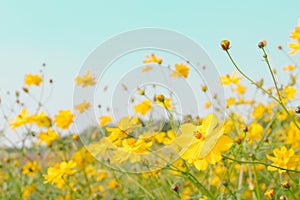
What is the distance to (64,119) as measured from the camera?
2225 mm

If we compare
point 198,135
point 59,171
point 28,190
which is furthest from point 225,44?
point 28,190

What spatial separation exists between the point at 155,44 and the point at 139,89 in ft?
0.80

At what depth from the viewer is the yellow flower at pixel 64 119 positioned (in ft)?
7.29

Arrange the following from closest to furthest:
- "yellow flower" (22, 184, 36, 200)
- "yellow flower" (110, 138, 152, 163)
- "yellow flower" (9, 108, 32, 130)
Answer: "yellow flower" (110, 138, 152, 163)
"yellow flower" (9, 108, 32, 130)
"yellow flower" (22, 184, 36, 200)

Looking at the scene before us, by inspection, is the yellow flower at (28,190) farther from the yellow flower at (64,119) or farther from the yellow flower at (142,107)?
the yellow flower at (142,107)

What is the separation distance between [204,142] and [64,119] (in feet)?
4.20

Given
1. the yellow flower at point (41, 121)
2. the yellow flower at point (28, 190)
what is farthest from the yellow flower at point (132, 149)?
the yellow flower at point (28, 190)

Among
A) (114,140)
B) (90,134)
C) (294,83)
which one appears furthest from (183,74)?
(114,140)

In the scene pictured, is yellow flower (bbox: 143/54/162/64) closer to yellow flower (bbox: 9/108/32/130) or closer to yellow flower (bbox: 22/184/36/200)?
yellow flower (bbox: 9/108/32/130)

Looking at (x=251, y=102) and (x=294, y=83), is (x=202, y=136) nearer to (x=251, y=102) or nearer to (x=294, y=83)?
(x=294, y=83)

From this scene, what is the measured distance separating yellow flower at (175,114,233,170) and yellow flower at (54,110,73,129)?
1.19 m

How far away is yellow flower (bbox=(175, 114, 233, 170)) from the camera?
3.37ft

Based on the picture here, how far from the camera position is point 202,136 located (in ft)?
3.69

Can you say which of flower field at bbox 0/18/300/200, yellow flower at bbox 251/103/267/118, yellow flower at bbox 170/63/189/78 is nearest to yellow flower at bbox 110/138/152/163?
flower field at bbox 0/18/300/200
